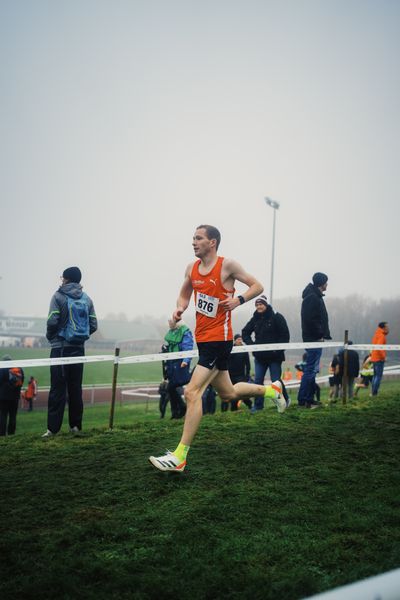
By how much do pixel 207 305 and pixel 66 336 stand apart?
121 inches

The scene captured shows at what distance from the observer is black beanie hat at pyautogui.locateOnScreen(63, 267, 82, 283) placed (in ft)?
23.7

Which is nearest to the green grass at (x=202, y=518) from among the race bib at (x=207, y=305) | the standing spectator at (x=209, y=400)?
the race bib at (x=207, y=305)

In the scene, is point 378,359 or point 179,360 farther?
point 378,359

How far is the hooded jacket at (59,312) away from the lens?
693cm

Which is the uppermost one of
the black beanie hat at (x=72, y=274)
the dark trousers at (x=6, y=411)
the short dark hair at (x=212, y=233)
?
the short dark hair at (x=212, y=233)

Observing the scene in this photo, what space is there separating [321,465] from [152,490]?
1.71 meters

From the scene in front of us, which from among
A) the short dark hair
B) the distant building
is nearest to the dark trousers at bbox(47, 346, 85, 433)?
the short dark hair

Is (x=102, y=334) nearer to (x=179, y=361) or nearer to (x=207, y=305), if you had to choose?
(x=179, y=361)

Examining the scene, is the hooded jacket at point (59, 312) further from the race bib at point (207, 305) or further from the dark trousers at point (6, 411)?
the dark trousers at point (6, 411)

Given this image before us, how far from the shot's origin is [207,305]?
15.6ft

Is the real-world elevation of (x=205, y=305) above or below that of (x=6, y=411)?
above

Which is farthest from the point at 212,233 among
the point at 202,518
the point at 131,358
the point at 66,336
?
the point at 131,358

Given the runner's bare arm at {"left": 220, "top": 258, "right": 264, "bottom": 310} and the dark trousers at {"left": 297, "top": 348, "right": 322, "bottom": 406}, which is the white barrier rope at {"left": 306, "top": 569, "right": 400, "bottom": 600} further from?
the dark trousers at {"left": 297, "top": 348, "right": 322, "bottom": 406}

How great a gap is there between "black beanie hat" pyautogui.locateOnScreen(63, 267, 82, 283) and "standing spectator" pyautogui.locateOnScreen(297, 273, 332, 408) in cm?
432
